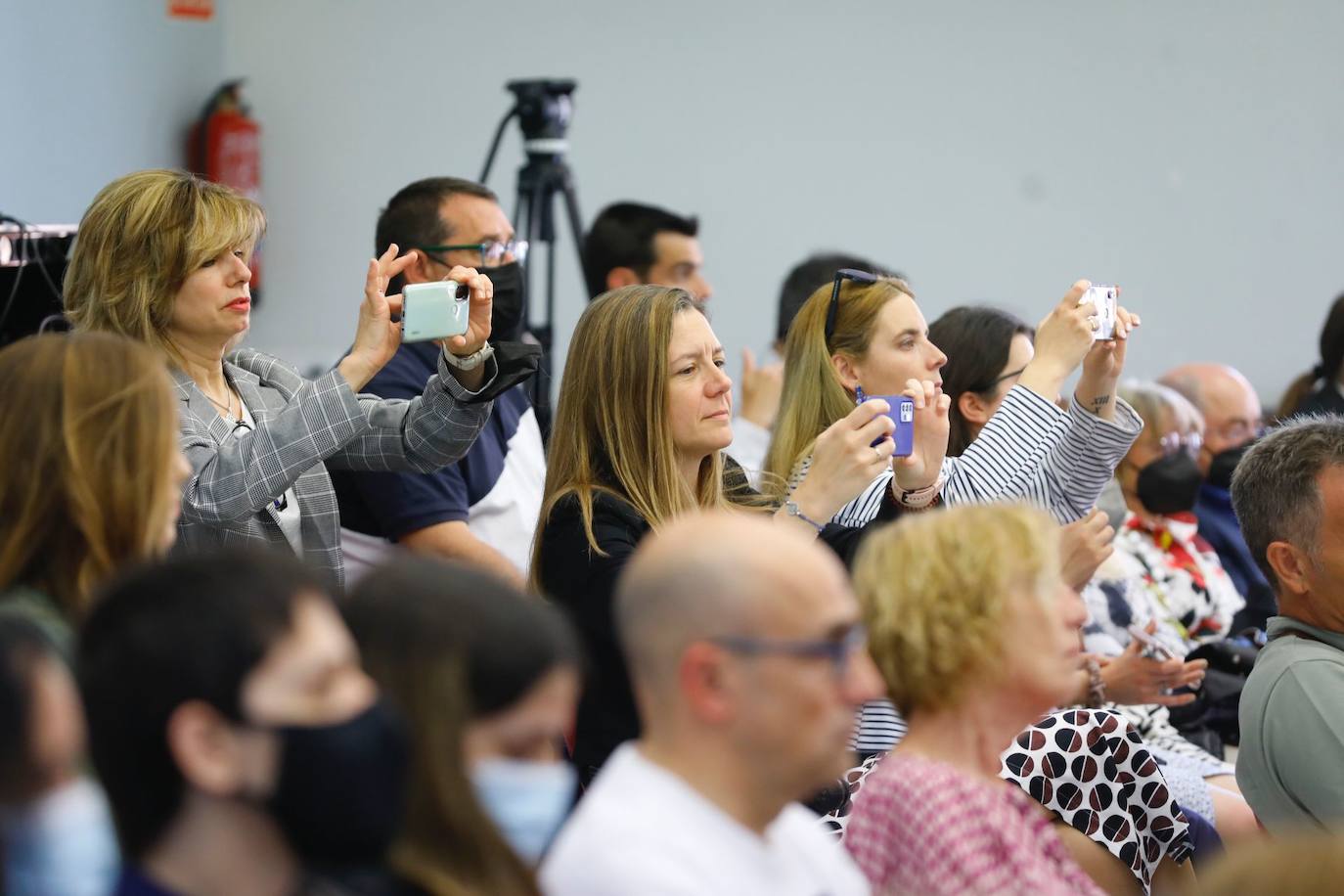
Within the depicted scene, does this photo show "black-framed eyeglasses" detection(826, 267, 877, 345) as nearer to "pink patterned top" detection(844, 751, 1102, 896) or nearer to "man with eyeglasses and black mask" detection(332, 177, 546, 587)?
"man with eyeglasses and black mask" detection(332, 177, 546, 587)

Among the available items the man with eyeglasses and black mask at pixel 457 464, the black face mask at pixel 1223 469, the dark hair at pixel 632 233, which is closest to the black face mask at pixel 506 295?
the man with eyeglasses and black mask at pixel 457 464

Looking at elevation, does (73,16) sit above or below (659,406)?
above

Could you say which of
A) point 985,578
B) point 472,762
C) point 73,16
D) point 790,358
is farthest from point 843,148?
point 472,762

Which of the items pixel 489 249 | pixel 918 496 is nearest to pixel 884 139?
pixel 489 249

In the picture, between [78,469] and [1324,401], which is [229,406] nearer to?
[78,469]

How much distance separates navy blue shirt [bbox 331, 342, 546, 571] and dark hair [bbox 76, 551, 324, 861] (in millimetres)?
1538

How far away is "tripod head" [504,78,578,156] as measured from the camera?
165 inches

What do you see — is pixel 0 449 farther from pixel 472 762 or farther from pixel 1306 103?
pixel 1306 103

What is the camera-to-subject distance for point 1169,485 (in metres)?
3.48

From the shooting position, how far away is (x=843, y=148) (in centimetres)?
600

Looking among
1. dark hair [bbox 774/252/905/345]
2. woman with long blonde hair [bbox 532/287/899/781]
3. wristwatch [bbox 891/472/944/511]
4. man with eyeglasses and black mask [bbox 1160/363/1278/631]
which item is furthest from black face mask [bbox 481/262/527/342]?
man with eyeglasses and black mask [bbox 1160/363/1278/631]

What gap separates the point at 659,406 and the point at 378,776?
1.14 m

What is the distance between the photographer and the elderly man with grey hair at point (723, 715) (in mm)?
1295

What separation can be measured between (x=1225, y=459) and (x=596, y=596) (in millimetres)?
2536
